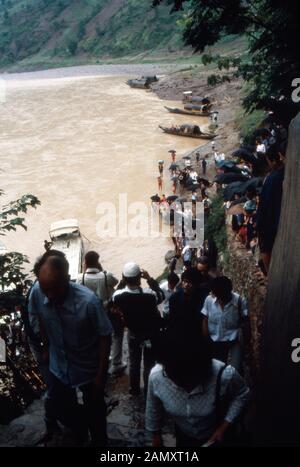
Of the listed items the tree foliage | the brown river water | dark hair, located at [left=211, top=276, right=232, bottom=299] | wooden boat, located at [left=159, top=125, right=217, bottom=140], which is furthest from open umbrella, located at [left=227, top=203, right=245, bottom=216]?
wooden boat, located at [left=159, top=125, right=217, bottom=140]

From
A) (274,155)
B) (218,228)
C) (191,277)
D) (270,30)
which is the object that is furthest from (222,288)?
(218,228)

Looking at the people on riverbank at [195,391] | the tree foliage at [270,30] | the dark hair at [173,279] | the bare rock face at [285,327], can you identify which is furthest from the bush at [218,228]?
the people on riverbank at [195,391]

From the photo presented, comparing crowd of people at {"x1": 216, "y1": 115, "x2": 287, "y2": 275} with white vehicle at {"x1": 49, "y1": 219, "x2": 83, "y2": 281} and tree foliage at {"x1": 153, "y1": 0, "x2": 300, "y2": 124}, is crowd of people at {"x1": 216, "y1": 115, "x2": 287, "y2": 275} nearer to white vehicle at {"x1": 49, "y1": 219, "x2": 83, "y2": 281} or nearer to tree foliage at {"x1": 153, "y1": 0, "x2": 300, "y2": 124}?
tree foliage at {"x1": 153, "y1": 0, "x2": 300, "y2": 124}

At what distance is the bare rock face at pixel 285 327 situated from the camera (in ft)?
10.1

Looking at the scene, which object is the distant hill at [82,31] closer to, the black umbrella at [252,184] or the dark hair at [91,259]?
the black umbrella at [252,184]

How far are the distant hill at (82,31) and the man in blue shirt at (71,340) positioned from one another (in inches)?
3132

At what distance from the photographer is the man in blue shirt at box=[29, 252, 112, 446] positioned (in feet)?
10.5

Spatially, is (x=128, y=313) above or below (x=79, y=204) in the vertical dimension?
above

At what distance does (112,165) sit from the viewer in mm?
31500

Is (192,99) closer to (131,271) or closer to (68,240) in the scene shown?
(68,240)

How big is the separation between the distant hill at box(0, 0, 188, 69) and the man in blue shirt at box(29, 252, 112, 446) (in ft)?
261

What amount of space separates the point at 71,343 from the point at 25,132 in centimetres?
4054
